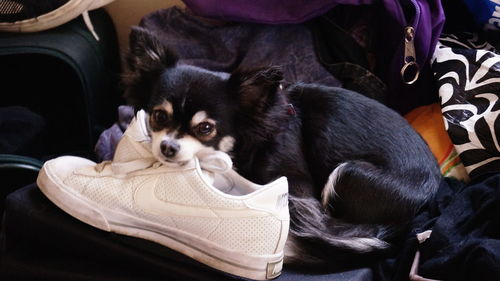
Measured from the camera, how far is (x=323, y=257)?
119 cm

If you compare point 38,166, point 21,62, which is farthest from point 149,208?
point 21,62

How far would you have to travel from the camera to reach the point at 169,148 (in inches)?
45.8

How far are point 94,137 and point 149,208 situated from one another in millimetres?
643

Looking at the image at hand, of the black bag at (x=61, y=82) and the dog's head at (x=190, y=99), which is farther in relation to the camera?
the black bag at (x=61, y=82)

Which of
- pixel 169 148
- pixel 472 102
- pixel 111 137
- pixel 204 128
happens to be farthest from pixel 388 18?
pixel 111 137

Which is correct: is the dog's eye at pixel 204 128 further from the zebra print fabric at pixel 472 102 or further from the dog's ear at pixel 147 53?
the zebra print fabric at pixel 472 102

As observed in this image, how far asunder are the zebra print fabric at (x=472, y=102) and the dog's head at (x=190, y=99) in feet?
1.72

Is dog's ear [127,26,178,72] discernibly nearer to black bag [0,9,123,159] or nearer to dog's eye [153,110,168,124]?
dog's eye [153,110,168,124]

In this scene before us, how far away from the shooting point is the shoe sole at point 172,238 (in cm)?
→ 105

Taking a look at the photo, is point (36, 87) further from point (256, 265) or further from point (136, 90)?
point (256, 265)

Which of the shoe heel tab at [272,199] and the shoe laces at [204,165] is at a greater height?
the shoe laces at [204,165]

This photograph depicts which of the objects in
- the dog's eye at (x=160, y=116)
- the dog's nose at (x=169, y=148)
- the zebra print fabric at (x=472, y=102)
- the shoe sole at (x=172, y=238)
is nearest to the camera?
the shoe sole at (x=172, y=238)

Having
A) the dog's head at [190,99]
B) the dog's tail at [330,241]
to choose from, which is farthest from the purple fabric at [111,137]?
A: the dog's tail at [330,241]

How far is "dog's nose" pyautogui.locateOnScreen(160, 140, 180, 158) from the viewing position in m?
1.16
